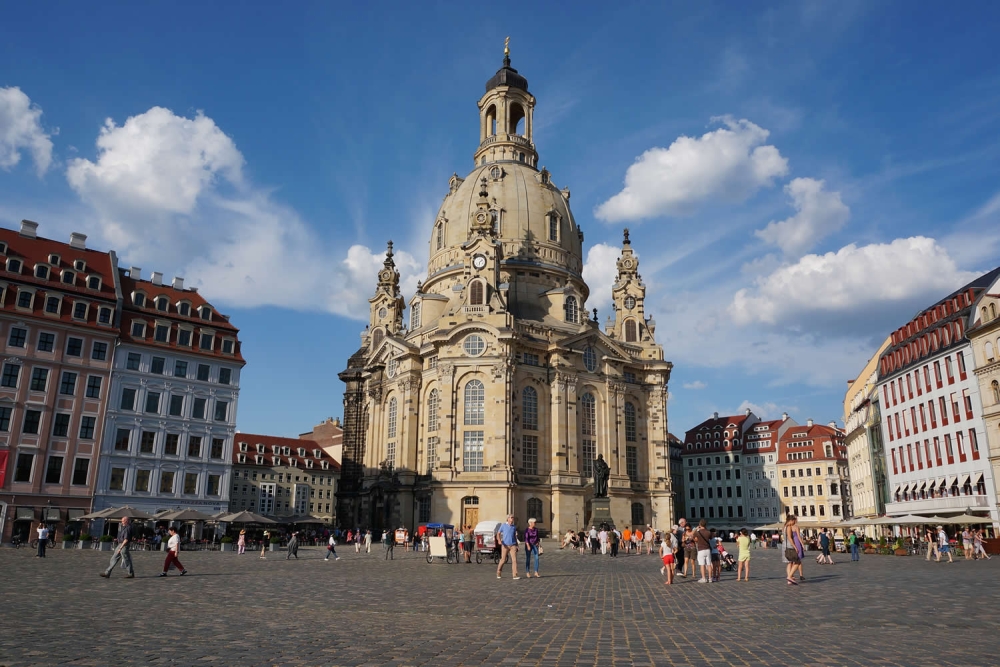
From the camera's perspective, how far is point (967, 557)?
131 feet

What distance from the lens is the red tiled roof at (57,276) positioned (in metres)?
50.2

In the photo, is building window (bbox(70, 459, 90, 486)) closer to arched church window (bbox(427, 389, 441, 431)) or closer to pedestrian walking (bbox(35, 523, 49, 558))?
pedestrian walking (bbox(35, 523, 49, 558))

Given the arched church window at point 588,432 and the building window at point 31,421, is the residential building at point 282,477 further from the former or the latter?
the building window at point 31,421

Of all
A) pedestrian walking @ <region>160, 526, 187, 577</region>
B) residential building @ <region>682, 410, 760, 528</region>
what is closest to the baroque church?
residential building @ <region>682, 410, 760, 528</region>

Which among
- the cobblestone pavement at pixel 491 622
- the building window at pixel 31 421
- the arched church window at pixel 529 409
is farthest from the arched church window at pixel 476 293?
the cobblestone pavement at pixel 491 622

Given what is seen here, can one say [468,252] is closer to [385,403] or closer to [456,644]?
[385,403]

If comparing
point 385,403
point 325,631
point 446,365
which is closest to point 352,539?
point 385,403

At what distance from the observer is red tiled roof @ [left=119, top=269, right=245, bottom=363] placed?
54.8m

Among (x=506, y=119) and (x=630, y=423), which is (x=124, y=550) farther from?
(x=506, y=119)

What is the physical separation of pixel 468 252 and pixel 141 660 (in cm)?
6588

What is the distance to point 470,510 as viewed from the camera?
65.1 meters

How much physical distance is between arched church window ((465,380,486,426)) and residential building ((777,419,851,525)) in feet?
172

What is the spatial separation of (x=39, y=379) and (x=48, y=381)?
538 millimetres

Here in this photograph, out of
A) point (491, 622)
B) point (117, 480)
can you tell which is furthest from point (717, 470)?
point (491, 622)
